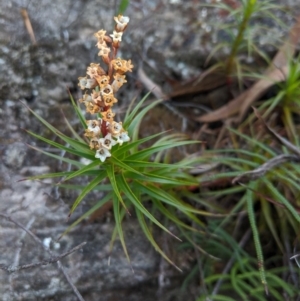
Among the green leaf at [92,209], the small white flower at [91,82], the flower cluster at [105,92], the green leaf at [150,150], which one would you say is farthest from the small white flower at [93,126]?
the green leaf at [92,209]

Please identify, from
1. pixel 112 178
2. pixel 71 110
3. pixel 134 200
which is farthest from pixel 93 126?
pixel 71 110

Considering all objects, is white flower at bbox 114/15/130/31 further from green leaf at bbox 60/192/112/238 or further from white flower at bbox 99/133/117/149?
green leaf at bbox 60/192/112/238

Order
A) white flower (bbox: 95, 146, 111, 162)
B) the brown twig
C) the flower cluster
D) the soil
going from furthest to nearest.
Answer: the soil < the brown twig < white flower (bbox: 95, 146, 111, 162) < the flower cluster

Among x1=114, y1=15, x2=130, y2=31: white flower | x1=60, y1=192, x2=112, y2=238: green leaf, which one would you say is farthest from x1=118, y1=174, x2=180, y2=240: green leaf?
x1=114, y1=15, x2=130, y2=31: white flower

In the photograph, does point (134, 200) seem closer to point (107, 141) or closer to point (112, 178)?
point (112, 178)

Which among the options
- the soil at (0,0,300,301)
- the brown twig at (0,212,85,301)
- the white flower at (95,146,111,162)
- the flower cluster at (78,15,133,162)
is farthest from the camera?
the soil at (0,0,300,301)

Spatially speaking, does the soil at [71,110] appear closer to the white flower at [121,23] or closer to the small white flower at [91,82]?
the small white flower at [91,82]

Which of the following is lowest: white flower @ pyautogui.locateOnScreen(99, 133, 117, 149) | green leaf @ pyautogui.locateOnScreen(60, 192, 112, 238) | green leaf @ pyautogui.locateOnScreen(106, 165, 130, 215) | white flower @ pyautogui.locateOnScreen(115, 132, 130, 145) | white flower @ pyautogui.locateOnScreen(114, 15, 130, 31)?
green leaf @ pyautogui.locateOnScreen(60, 192, 112, 238)
